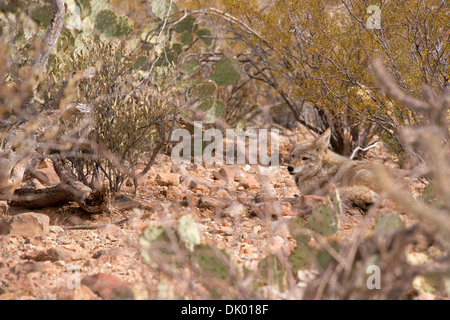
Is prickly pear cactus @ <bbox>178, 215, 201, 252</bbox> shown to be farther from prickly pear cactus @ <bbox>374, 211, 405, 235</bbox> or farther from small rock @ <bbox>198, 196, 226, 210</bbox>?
small rock @ <bbox>198, 196, 226, 210</bbox>

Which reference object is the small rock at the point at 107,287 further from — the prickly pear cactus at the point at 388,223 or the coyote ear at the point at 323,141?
the coyote ear at the point at 323,141

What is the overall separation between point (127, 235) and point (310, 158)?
→ 9.09ft

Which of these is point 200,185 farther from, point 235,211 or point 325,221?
point 325,221

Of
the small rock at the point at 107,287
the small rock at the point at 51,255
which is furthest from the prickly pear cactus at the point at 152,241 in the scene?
the small rock at the point at 51,255

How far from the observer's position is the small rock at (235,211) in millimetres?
5082

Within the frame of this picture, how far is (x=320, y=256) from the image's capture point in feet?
8.77

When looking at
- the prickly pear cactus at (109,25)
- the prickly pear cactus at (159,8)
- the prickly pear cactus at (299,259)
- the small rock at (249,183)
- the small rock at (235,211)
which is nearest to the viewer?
the prickly pear cactus at (299,259)

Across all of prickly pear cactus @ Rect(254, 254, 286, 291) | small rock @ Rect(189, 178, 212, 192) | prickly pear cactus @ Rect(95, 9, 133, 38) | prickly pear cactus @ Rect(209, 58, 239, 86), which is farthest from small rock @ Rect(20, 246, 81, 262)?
prickly pear cactus @ Rect(209, 58, 239, 86)

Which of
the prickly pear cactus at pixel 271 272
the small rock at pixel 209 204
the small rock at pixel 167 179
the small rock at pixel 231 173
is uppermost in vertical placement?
the small rock at pixel 231 173

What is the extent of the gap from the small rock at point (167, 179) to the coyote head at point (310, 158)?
57.5 inches

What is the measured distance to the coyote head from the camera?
20.2ft

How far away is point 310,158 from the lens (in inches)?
244

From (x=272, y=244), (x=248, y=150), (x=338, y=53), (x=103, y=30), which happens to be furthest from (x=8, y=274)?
(x=248, y=150)
